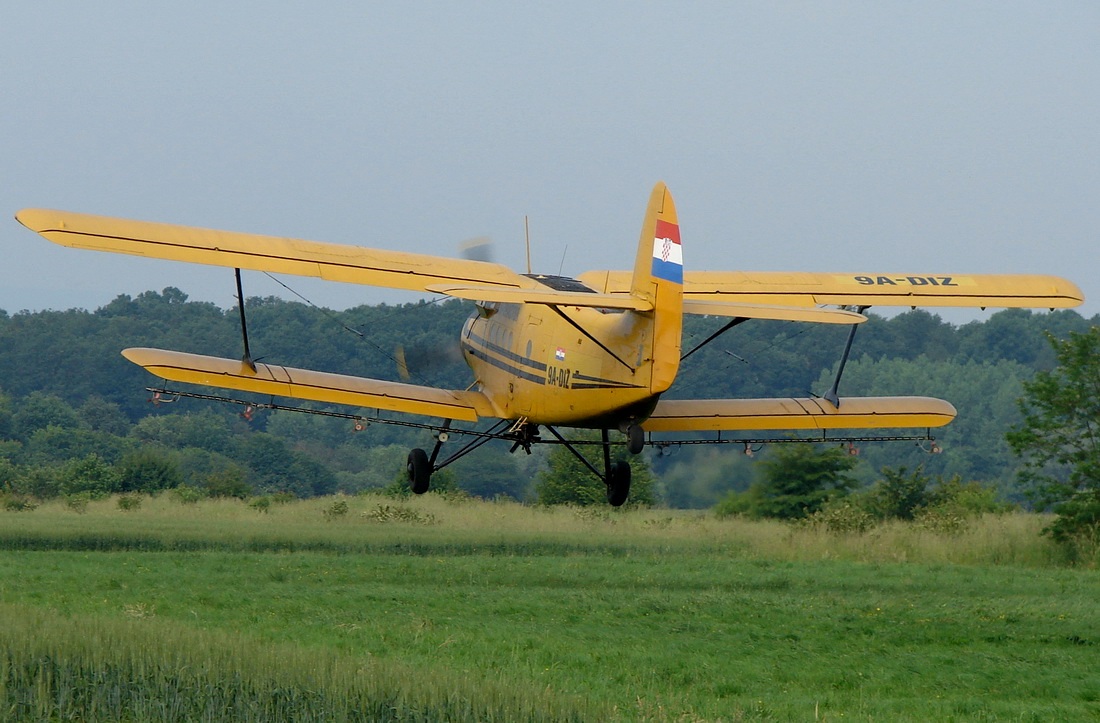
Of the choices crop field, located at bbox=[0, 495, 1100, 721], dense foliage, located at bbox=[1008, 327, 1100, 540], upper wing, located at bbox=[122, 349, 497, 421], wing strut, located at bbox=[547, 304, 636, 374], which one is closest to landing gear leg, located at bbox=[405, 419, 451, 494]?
upper wing, located at bbox=[122, 349, 497, 421]

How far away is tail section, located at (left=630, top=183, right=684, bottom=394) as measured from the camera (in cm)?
1948

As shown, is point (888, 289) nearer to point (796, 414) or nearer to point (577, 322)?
point (796, 414)

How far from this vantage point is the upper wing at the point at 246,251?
21.0 m

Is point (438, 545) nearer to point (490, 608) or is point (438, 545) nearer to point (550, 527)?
point (550, 527)

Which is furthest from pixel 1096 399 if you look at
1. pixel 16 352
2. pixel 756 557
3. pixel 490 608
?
pixel 16 352

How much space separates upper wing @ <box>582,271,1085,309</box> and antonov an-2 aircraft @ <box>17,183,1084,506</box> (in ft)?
0.07

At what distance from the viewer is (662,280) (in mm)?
19656

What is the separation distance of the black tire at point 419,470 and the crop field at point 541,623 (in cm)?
170

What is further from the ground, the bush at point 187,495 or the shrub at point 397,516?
the shrub at point 397,516

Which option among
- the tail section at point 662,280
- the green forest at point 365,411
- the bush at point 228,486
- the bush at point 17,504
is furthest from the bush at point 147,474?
the tail section at point 662,280

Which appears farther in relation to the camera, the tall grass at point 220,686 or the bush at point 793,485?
the bush at point 793,485

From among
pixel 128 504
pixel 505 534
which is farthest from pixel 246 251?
pixel 128 504

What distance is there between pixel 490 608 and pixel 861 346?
52053 mm

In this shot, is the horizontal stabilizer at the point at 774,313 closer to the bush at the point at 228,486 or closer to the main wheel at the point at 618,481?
the main wheel at the point at 618,481
